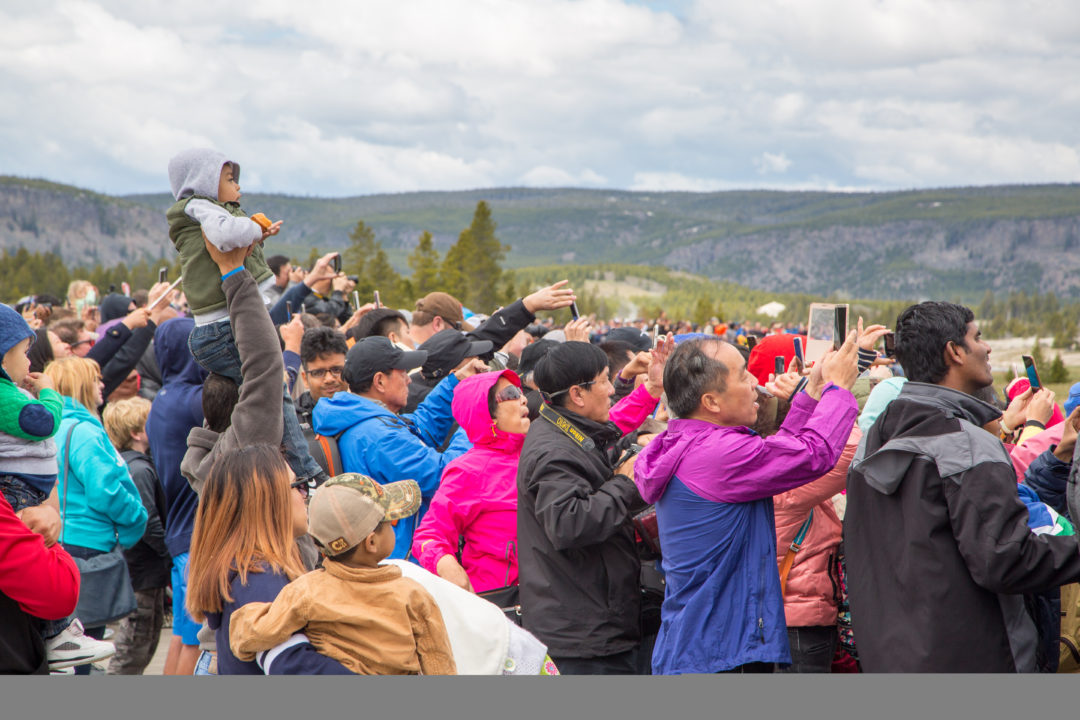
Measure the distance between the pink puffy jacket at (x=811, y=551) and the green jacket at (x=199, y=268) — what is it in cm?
237

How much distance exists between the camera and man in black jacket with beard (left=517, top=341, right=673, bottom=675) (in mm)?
3746

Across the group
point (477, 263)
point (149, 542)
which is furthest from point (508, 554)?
point (477, 263)

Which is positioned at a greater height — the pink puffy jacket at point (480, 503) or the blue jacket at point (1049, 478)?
the blue jacket at point (1049, 478)

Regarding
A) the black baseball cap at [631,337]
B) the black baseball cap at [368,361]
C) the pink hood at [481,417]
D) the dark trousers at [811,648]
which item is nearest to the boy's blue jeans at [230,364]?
the pink hood at [481,417]

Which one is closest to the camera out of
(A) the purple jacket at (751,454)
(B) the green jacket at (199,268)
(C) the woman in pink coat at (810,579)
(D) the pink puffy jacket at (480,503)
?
(A) the purple jacket at (751,454)

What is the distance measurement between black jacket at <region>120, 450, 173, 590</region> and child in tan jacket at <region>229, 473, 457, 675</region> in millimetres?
2993

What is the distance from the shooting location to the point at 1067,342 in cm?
6225

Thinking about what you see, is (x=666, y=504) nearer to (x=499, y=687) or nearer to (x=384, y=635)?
(x=384, y=635)

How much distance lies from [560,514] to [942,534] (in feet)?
4.61

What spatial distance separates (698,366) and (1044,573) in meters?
1.37

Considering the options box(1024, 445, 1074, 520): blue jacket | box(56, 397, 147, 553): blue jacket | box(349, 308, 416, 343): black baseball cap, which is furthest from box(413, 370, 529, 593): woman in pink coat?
box(349, 308, 416, 343): black baseball cap

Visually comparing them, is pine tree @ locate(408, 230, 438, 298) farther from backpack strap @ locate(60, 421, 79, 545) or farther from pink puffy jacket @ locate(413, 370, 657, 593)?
pink puffy jacket @ locate(413, 370, 657, 593)

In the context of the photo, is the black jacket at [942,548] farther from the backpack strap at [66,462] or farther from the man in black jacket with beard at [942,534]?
the backpack strap at [66,462]

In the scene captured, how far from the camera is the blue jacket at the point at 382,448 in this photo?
16.1 ft
